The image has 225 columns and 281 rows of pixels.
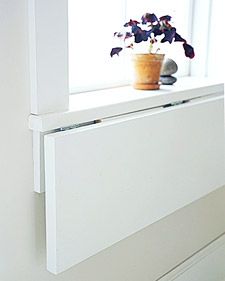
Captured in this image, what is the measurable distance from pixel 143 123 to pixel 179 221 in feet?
2.20

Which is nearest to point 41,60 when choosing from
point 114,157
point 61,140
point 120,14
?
point 61,140

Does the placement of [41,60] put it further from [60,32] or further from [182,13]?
[182,13]

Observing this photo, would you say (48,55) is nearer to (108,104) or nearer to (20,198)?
(108,104)

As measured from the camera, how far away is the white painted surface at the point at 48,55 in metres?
1.26

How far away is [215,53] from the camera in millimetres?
2182

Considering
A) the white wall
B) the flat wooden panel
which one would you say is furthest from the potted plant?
the white wall

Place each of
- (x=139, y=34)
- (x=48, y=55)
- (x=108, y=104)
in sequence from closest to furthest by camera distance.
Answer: (x=48, y=55)
(x=108, y=104)
(x=139, y=34)

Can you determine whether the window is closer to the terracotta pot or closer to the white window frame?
the terracotta pot

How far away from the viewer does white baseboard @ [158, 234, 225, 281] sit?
2092 millimetres

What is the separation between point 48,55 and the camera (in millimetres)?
1300

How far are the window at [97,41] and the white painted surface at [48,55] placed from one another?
308 mm

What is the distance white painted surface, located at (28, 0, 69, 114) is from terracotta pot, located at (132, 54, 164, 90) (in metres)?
0.43

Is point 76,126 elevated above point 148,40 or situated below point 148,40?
below

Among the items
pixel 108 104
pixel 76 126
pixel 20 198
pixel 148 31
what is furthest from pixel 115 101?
pixel 20 198
